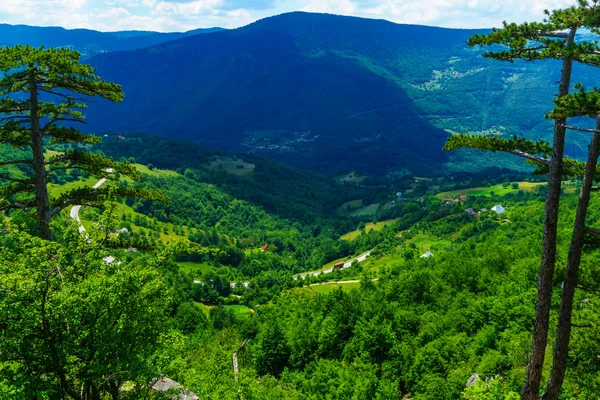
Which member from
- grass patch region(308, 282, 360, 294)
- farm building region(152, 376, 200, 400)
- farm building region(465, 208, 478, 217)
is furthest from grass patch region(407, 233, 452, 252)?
farm building region(152, 376, 200, 400)

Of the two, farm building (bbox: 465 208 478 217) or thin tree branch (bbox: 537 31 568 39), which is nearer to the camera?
thin tree branch (bbox: 537 31 568 39)

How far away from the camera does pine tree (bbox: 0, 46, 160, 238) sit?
18.2 metres

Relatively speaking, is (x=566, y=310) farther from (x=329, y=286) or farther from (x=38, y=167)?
(x=329, y=286)

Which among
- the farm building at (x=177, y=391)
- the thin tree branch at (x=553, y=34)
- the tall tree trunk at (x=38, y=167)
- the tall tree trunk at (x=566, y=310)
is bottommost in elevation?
the farm building at (x=177, y=391)

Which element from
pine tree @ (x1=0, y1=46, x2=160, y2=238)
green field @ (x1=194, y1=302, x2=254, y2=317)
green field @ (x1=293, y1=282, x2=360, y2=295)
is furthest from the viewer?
green field @ (x1=194, y1=302, x2=254, y2=317)

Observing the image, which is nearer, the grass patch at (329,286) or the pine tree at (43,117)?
the pine tree at (43,117)

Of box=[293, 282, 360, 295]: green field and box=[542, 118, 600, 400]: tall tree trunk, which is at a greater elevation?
box=[542, 118, 600, 400]: tall tree trunk

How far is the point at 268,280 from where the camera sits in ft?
486

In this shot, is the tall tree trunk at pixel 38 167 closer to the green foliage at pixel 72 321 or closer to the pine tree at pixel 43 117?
the pine tree at pixel 43 117

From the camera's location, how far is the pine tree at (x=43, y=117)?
717 inches

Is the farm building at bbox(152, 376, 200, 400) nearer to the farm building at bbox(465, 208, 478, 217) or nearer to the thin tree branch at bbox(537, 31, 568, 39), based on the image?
the thin tree branch at bbox(537, 31, 568, 39)

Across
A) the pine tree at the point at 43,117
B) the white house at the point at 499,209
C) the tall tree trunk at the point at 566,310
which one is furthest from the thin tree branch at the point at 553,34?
the white house at the point at 499,209

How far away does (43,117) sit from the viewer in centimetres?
2059

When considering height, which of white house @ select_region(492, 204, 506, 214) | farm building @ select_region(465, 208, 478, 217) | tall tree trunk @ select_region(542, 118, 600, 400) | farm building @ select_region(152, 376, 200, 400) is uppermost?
tall tree trunk @ select_region(542, 118, 600, 400)
